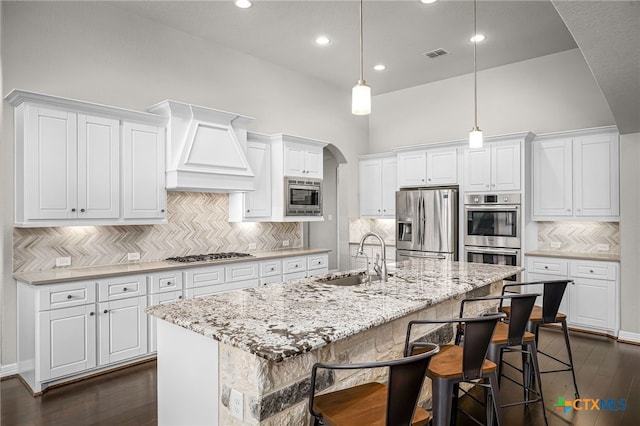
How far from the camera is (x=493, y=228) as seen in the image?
17.5 ft

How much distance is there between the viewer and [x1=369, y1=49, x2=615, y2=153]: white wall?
5184mm

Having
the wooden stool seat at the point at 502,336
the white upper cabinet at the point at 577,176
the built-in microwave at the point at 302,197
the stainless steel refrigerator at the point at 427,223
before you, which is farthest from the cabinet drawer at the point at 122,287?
the white upper cabinet at the point at 577,176

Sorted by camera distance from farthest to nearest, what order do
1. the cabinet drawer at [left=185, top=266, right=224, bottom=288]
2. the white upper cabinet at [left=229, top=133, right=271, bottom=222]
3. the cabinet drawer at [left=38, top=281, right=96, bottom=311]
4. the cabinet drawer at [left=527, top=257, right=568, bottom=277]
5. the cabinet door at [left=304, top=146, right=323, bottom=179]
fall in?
the cabinet door at [left=304, top=146, right=323, bottom=179]
the white upper cabinet at [left=229, top=133, right=271, bottom=222]
the cabinet drawer at [left=527, top=257, right=568, bottom=277]
the cabinet drawer at [left=185, top=266, right=224, bottom=288]
the cabinet drawer at [left=38, top=281, right=96, bottom=311]

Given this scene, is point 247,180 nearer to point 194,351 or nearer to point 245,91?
point 245,91

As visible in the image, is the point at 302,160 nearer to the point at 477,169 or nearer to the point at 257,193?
the point at 257,193

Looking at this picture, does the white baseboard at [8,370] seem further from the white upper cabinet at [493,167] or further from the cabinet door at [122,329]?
the white upper cabinet at [493,167]

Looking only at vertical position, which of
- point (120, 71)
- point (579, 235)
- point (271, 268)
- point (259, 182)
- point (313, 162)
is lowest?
point (271, 268)

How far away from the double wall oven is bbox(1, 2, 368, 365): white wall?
2.70 metres

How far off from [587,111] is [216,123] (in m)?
4.61

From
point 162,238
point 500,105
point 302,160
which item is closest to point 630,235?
point 500,105

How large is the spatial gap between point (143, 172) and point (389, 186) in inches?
153

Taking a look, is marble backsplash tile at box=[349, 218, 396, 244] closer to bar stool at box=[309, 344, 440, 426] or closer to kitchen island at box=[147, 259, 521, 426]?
kitchen island at box=[147, 259, 521, 426]

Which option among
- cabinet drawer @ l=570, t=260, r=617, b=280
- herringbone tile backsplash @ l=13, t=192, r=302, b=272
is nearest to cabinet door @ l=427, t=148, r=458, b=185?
cabinet drawer @ l=570, t=260, r=617, b=280

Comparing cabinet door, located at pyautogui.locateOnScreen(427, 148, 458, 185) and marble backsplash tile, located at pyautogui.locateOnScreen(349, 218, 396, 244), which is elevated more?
cabinet door, located at pyautogui.locateOnScreen(427, 148, 458, 185)
